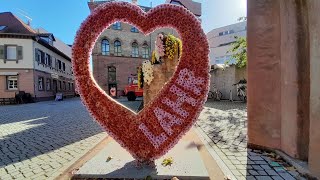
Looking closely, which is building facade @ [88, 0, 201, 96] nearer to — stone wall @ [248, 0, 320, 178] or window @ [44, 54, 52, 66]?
window @ [44, 54, 52, 66]

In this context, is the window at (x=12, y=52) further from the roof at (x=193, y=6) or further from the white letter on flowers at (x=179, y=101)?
the white letter on flowers at (x=179, y=101)

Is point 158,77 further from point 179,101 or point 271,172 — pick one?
point 271,172

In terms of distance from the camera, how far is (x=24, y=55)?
28.4 metres

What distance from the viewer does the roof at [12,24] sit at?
2991cm

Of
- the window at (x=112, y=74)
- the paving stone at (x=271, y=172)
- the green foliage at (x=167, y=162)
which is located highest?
the window at (x=112, y=74)

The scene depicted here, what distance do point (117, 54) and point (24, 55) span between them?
1167 cm

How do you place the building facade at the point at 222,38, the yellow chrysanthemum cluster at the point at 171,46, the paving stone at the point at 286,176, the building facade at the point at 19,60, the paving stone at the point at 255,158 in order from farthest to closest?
the building facade at the point at 222,38 < the building facade at the point at 19,60 < the yellow chrysanthemum cluster at the point at 171,46 < the paving stone at the point at 255,158 < the paving stone at the point at 286,176

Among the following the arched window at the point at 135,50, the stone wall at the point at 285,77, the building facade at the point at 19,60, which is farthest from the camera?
the arched window at the point at 135,50

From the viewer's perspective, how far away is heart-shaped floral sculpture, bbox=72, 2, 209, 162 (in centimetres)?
400

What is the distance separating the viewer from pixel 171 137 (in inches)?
162

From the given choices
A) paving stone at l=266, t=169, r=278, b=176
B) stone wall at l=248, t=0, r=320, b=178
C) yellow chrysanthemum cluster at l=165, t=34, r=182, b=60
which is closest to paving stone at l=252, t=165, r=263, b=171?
paving stone at l=266, t=169, r=278, b=176

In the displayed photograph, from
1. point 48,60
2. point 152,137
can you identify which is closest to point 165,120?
point 152,137

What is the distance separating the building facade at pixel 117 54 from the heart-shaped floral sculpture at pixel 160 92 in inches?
1163

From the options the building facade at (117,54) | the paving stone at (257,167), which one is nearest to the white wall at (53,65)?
the building facade at (117,54)
